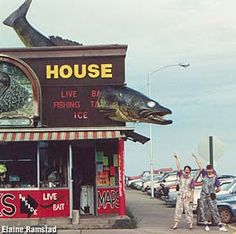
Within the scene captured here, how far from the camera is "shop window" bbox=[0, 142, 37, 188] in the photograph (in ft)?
66.0

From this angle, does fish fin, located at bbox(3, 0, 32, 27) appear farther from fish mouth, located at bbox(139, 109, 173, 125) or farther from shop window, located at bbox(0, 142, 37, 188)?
fish mouth, located at bbox(139, 109, 173, 125)

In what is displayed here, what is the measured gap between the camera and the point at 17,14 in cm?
2236

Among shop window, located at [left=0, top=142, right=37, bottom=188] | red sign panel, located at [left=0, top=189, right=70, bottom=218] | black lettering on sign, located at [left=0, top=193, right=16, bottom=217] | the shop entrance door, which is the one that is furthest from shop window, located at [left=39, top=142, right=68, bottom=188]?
black lettering on sign, located at [left=0, top=193, right=16, bottom=217]

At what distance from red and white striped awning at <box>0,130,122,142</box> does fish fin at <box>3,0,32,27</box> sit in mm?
4665

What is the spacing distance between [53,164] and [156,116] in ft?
12.0

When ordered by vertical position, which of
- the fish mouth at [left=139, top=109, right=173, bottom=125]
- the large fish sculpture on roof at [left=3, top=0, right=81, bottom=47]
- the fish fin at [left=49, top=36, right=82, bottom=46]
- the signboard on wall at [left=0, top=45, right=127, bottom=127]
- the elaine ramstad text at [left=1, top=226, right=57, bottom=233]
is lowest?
the elaine ramstad text at [left=1, top=226, right=57, bottom=233]

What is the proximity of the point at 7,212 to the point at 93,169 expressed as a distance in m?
3.11

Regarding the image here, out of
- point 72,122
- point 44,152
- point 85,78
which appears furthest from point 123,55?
point 44,152

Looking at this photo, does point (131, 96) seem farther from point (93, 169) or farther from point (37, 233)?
point (37, 233)

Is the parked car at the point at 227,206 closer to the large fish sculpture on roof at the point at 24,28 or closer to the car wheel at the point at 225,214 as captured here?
the car wheel at the point at 225,214

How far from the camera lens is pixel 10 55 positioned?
20.2 metres

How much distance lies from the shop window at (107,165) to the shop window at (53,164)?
1.09 m

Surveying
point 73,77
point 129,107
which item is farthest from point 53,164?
point 129,107

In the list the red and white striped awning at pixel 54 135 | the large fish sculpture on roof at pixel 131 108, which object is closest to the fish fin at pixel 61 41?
the large fish sculpture on roof at pixel 131 108
